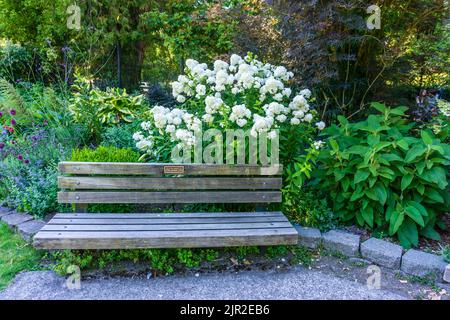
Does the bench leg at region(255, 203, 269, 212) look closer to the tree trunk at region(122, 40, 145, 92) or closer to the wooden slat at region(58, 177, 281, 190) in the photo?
the wooden slat at region(58, 177, 281, 190)

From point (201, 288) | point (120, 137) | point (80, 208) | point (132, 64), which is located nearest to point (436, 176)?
point (201, 288)

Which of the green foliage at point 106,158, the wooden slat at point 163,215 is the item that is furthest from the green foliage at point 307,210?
the green foliage at point 106,158

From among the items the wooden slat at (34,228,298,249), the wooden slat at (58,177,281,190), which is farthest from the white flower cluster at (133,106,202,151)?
the wooden slat at (34,228,298,249)

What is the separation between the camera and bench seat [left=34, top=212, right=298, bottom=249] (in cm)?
247

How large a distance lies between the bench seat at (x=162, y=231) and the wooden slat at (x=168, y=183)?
235 millimetres

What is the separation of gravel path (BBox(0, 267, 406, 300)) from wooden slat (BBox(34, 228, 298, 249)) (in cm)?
30

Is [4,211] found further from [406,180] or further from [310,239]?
[406,180]

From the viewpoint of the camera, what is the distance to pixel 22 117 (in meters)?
4.60

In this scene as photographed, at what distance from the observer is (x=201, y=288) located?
2.55 meters

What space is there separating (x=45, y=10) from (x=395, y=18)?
690 cm

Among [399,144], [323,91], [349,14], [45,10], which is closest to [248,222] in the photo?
[399,144]

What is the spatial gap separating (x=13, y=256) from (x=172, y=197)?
132 centimetres
